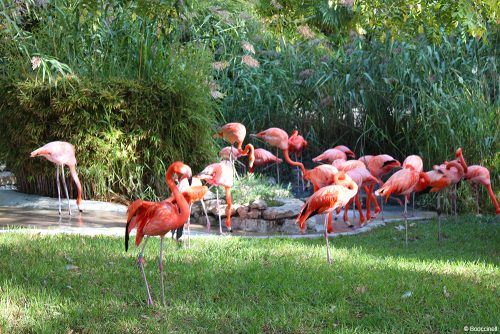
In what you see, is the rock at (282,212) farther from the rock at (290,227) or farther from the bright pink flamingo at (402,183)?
the bright pink flamingo at (402,183)

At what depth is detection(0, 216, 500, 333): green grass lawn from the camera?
4055 millimetres

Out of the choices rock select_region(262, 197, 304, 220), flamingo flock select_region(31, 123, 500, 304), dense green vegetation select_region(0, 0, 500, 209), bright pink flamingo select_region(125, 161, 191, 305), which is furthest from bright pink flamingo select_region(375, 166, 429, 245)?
bright pink flamingo select_region(125, 161, 191, 305)

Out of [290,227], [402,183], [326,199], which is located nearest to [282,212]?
[290,227]

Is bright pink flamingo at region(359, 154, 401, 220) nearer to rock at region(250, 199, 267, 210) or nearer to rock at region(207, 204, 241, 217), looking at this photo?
rock at region(250, 199, 267, 210)

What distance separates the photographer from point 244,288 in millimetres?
4789

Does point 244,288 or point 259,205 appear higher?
point 259,205

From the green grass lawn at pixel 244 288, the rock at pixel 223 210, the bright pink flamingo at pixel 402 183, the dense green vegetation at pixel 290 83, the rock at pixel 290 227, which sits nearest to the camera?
the green grass lawn at pixel 244 288

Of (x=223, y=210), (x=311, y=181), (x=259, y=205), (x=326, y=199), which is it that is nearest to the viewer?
(x=326, y=199)

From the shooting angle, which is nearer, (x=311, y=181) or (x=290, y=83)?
(x=311, y=181)

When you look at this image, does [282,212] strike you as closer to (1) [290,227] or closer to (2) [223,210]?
(1) [290,227]

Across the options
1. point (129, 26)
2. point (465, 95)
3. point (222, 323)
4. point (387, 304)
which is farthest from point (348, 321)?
point (129, 26)

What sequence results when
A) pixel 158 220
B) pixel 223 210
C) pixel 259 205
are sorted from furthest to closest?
1. pixel 223 210
2. pixel 259 205
3. pixel 158 220

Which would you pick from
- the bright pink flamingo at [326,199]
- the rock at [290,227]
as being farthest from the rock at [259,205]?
the bright pink flamingo at [326,199]

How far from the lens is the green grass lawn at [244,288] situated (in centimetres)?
405
